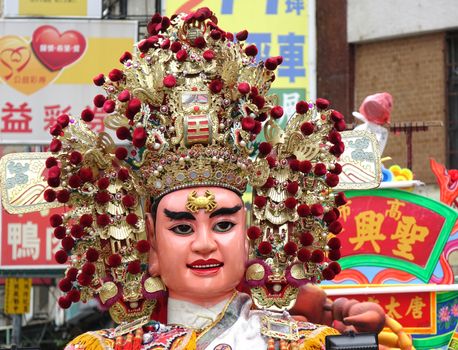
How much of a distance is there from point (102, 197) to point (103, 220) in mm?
115

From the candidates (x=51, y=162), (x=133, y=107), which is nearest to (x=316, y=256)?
(x=133, y=107)

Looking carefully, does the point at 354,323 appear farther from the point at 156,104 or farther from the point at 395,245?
the point at 156,104

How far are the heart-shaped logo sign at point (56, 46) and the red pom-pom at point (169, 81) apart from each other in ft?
29.0

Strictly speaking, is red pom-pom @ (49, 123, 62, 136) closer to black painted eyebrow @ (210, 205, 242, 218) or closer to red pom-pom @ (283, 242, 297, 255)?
black painted eyebrow @ (210, 205, 242, 218)

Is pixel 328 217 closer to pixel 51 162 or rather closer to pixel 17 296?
pixel 51 162

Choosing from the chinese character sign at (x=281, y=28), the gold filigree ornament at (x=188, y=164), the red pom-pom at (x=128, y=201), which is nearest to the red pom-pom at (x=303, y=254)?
the gold filigree ornament at (x=188, y=164)

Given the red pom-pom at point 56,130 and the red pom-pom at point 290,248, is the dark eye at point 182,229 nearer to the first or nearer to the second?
the red pom-pom at point 290,248

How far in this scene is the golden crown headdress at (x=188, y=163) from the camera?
6.59 metres

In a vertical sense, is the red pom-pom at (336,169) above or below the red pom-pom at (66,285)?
above

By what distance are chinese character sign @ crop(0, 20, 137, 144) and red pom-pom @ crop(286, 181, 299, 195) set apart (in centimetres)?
863

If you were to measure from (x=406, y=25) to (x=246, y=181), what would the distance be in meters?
10.7

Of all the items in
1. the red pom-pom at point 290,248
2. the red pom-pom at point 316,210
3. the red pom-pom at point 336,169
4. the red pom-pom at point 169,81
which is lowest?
the red pom-pom at point 290,248

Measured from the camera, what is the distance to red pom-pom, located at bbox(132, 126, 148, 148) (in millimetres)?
6516

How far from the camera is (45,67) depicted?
1527 centimetres
